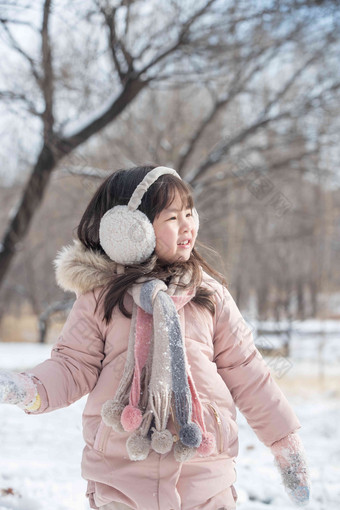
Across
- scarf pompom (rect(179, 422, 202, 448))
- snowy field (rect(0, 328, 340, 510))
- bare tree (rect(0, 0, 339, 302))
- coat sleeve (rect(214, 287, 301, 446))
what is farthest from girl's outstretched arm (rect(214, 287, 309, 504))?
bare tree (rect(0, 0, 339, 302))

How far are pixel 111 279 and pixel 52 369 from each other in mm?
318

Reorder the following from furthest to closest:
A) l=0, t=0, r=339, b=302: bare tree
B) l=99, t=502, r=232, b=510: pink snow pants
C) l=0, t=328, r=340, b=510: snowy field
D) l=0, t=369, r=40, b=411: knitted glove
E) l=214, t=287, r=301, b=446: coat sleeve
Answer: l=0, t=0, r=339, b=302: bare tree → l=0, t=328, r=340, b=510: snowy field → l=214, t=287, r=301, b=446: coat sleeve → l=99, t=502, r=232, b=510: pink snow pants → l=0, t=369, r=40, b=411: knitted glove

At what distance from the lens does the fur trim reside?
5.41 ft

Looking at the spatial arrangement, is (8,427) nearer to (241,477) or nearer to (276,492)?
(241,477)

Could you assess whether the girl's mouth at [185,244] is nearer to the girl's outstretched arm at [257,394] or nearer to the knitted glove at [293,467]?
the girl's outstretched arm at [257,394]

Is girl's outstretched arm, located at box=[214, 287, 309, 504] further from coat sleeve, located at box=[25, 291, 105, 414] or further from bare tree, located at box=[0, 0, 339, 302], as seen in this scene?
bare tree, located at box=[0, 0, 339, 302]

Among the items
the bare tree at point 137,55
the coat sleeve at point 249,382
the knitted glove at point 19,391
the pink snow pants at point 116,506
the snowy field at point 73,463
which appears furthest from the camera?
the bare tree at point 137,55

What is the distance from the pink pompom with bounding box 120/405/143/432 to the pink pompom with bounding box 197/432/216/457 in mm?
178

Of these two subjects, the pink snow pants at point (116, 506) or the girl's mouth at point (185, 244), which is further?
the girl's mouth at point (185, 244)

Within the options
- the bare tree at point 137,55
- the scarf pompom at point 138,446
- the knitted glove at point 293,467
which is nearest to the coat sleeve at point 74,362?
the scarf pompom at point 138,446

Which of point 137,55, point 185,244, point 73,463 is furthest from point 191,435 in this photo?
point 137,55

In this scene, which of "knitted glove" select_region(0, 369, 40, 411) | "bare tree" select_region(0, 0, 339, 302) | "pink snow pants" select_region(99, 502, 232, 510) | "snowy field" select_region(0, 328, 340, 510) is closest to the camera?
"knitted glove" select_region(0, 369, 40, 411)

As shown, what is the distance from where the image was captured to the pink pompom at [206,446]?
1.45 m

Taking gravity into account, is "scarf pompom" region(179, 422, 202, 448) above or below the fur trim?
below
